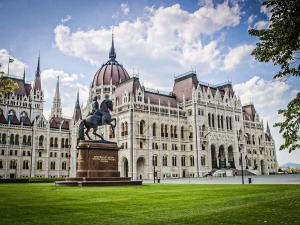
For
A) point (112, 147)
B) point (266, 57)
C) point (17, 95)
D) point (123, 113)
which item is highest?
point (17, 95)

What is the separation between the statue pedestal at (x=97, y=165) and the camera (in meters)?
32.3

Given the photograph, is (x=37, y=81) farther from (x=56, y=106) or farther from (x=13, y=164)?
(x=13, y=164)

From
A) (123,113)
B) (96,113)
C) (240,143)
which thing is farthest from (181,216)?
(240,143)

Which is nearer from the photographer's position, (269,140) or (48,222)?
(48,222)

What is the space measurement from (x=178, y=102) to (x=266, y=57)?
76.2 meters

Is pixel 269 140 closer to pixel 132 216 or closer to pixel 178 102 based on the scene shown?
pixel 178 102

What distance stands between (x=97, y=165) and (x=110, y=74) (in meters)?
68.0

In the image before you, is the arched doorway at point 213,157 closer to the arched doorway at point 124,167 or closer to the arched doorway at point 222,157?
the arched doorway at point 222,157

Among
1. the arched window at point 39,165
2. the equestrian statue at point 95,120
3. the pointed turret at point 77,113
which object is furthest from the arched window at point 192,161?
the equestrian statue at point 95,120

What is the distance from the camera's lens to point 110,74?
3885 inches

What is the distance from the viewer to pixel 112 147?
34562mm

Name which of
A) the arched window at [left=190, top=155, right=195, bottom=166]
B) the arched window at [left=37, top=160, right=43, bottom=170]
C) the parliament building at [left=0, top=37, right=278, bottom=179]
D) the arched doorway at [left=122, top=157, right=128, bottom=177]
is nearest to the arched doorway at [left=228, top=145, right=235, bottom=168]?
the parliament building at [left=0, top=37, right=278, bottom=179]

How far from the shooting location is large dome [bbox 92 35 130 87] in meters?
97.4

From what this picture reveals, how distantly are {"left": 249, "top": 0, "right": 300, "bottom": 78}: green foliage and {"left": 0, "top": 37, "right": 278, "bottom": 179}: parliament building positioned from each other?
188 feet
